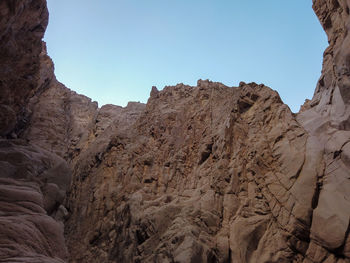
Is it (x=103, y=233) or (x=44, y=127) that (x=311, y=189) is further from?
(x=44, y=127)

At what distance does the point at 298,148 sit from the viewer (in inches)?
667

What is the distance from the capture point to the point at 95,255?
22859 millimetres

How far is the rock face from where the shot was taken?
13945mm

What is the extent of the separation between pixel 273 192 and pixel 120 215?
12.1 m

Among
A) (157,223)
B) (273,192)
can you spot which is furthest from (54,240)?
(273,192)

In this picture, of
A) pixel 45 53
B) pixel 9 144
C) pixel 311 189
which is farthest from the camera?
pixel 45 53

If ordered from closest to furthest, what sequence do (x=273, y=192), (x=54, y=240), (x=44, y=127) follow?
(x=54, y=240)
(x=273, y=192)
(x=44, y=127)

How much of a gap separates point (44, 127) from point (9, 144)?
22.8 meters

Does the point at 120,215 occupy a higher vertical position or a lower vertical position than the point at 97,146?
lower

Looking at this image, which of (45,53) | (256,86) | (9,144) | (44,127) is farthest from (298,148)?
(45,53)

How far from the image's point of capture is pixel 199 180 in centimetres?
2081

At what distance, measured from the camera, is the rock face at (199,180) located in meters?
13.9

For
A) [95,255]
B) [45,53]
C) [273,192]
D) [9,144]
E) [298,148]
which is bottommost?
[95,255]

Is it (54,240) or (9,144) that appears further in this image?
(9,144)
